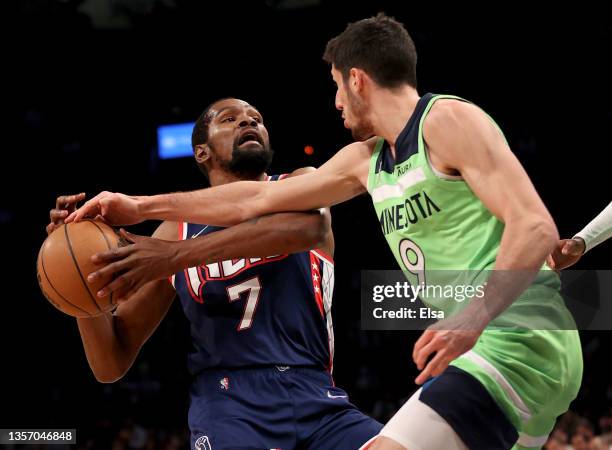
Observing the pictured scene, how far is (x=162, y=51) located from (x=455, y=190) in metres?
10.3

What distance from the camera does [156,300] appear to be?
4191mm

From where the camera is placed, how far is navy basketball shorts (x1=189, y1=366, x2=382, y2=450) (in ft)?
11.5

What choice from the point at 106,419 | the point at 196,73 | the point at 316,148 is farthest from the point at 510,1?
the point at 106,419

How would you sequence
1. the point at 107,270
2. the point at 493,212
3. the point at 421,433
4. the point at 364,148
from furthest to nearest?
the point at 364,148, the point at 107,270, the point at 493,212, the point at 421,433

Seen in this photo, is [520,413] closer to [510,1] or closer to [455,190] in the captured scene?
[455,190]

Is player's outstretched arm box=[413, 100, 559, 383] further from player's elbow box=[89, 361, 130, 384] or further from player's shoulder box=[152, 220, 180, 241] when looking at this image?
player's elbow box=[89, 361, 130, 384]

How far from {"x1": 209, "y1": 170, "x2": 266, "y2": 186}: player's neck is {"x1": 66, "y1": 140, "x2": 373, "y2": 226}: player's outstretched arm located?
74 cm

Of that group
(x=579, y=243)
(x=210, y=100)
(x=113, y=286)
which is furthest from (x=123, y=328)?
(x=210, y=100)

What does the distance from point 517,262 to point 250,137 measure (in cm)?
219

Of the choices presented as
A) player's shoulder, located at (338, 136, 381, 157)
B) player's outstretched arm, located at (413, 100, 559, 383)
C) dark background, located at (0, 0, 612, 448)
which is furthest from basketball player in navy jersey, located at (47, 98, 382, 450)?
dark background, located at (0, 0, 612, 448)

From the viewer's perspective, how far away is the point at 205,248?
336 cm

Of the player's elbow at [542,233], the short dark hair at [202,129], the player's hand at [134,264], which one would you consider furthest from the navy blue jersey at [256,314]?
the player's elbow at [542,233]

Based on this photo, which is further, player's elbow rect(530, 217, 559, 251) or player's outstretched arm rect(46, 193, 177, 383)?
player's outstretched arm rect(46, 193, 177, 383)

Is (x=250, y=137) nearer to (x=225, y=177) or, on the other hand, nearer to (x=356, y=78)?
(x=225, y=177)
